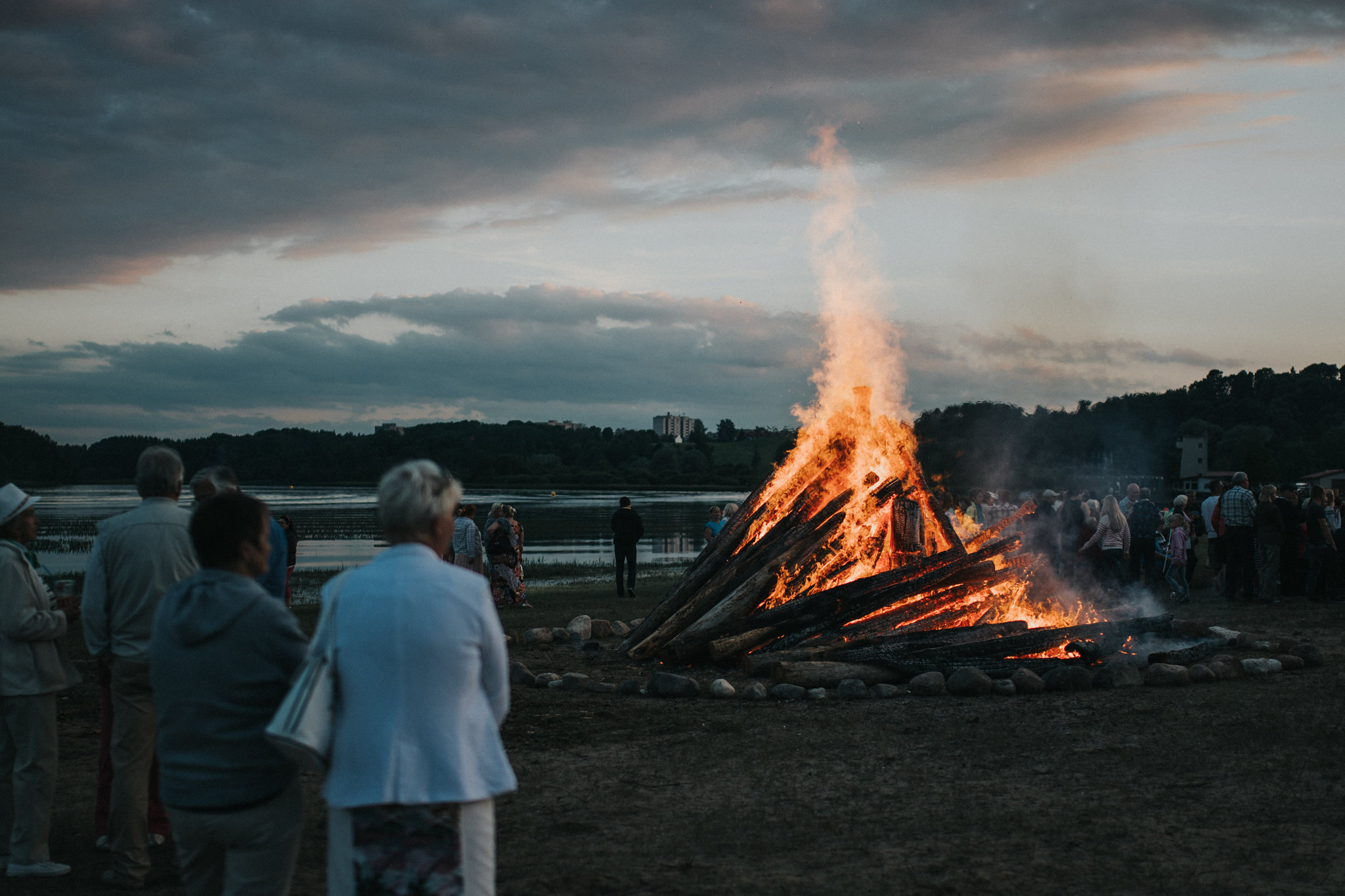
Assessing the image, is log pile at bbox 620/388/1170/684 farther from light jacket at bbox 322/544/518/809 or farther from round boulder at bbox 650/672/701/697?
light jacket at bbox 322/544/518/809

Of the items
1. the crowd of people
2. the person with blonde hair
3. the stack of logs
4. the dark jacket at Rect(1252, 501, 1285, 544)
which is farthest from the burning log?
the dark jacket at Rect(1252, 501, 1285, 544)

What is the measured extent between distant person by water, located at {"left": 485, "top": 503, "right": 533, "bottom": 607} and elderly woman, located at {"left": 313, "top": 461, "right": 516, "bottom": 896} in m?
13.7

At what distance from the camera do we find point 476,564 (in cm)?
1617

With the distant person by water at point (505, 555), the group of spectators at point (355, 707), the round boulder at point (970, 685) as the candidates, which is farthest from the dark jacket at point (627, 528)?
the group of spectators at point (355, 707)

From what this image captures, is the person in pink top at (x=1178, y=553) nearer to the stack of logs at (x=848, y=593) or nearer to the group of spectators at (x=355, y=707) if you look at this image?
the stack of logs at (x=848, y=593)

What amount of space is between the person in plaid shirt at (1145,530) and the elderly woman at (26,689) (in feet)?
53.2

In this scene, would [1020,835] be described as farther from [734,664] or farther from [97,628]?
[734,664]

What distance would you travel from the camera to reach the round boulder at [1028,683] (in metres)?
9.88

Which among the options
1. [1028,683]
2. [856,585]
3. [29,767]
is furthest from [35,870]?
[856,585]

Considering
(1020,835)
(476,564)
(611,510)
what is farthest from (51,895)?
(611,510)

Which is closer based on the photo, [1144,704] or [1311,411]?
[1144,704]

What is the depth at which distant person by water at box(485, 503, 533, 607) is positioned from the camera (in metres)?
16.8

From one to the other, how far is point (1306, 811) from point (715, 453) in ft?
428

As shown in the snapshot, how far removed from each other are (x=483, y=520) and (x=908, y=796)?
1614 inches
